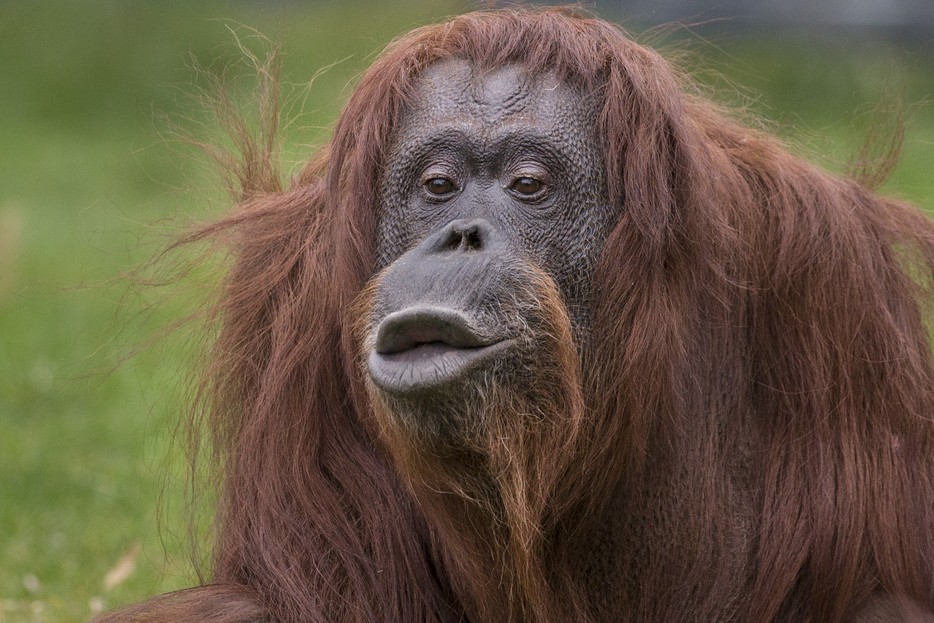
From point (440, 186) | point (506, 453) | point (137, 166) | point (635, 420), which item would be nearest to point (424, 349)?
point (506, 453)

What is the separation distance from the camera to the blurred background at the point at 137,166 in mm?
4473

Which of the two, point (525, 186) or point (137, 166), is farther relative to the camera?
point (137, 166)

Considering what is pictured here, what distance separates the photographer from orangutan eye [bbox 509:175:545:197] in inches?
122

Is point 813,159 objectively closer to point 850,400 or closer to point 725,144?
point 725,144

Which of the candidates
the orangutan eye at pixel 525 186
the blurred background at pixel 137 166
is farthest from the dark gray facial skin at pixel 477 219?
the blurred background at pixel 137 166

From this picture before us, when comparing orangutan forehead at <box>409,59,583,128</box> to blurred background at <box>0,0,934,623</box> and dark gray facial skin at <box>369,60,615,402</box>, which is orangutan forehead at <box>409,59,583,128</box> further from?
blurred background at <box>0,0,934,623</box>

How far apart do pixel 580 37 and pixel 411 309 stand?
2.87 ft

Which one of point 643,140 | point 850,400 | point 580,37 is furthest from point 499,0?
point 850,400

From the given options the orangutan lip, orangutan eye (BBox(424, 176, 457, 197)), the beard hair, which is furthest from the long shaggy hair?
the orangutan lip

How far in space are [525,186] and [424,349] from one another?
471 millimetres

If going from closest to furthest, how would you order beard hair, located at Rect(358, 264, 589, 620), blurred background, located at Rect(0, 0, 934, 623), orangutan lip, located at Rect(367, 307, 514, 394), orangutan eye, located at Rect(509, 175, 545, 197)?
orangutan lip, located at Rect(367, 307, 514, 394) → beard hair, located at Rect(358, 264, 589, 620) → orangutan eye, located at Rect(509, 175, 545, 197) → blurred background, located at Rect(0, 0, 934, 623)

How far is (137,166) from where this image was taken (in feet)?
38.5

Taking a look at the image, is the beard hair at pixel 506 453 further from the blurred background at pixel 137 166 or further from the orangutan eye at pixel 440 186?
the blurred background at pixel 137 166

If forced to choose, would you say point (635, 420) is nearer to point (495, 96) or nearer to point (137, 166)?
point (495, 96)
